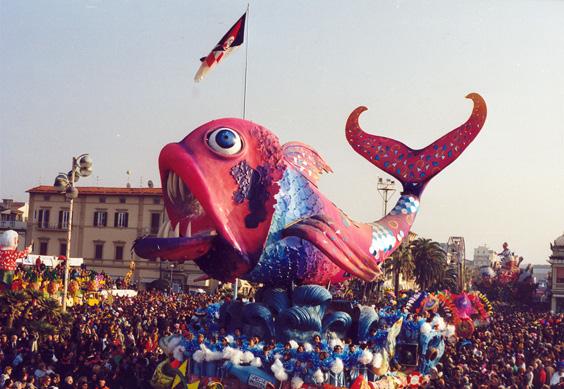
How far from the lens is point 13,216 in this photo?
225ft

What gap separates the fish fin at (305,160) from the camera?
16.9 metres

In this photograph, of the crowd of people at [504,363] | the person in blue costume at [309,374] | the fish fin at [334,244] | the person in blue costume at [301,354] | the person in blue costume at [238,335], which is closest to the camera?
the crowd of people at [504,363]

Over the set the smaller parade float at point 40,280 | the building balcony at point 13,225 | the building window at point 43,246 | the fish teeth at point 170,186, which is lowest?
the smaller parade float at point 40,280

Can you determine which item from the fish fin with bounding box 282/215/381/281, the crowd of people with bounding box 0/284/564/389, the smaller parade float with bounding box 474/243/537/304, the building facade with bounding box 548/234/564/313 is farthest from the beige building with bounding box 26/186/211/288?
the fish fin with bounding box 282/215/381/281

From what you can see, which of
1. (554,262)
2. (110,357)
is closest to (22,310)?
(110,357)

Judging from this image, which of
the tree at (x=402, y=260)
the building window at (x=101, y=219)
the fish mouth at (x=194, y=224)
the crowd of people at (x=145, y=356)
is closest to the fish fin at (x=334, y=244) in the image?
the fish mouth at (x=194, y=224)

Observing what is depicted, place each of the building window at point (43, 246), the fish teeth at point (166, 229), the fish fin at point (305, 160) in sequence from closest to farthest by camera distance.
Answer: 1. the fish teeth at point (166, 229)
2. the fish fin at point (305, 160)
3. the building window at point (43, 246)

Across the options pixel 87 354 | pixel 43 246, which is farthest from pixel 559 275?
pixel 87 354

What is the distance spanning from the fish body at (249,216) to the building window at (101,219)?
40646 millimetres

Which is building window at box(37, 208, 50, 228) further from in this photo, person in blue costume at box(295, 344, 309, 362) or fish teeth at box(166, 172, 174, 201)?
person in blue costume at box(295, 344, 309, 362)

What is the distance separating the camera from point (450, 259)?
3593 inches

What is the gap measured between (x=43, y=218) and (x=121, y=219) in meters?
6.72

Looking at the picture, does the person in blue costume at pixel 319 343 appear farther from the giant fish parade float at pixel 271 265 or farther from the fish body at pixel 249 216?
the fish body at pixel 249 216

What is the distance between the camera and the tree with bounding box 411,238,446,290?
44781mm
